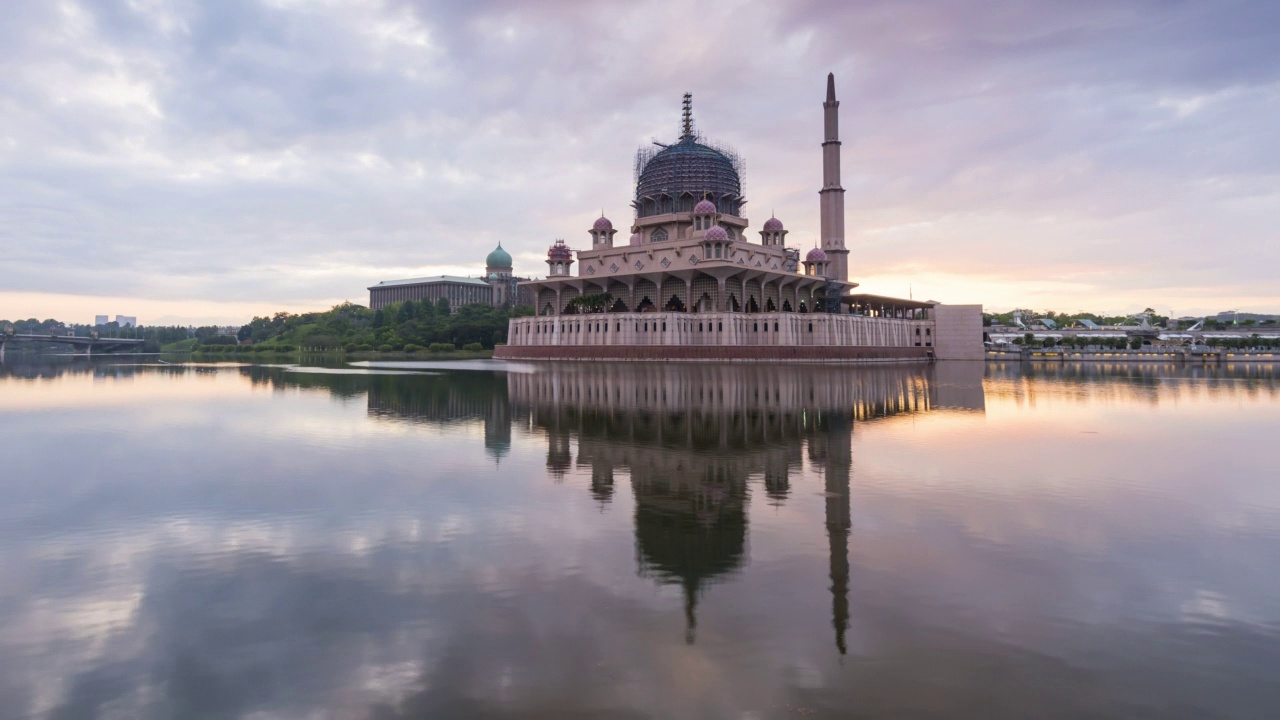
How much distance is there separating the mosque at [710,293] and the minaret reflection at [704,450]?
3346cm

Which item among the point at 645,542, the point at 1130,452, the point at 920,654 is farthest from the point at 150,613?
the point at 1130,452

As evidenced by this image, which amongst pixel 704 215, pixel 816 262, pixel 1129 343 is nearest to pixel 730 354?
pixel 704 215

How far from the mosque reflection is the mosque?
29.6 meters

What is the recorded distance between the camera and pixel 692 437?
1831 centimetres

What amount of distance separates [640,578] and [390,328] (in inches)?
5155

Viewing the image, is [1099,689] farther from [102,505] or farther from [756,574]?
[102,505]

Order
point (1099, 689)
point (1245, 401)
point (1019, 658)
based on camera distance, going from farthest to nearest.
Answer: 1. point (1245, 401)
2. point (1019, 658)
3. point (1099, 689)

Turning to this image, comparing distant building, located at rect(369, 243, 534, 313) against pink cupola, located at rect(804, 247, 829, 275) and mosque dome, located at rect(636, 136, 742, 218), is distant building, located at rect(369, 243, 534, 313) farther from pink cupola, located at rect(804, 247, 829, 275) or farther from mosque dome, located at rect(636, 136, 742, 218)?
pink cupola, located at rect(804, 247, 829, 275)

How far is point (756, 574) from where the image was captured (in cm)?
804

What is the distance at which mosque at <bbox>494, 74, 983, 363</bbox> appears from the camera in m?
70.2

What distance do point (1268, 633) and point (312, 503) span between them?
12.4 meters

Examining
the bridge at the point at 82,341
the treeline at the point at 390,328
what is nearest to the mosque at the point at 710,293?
the treeline at the point at 390,328

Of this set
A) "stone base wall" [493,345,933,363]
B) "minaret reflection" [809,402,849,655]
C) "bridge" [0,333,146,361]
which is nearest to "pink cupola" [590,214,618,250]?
"stone base wall" [493,345,933,363]

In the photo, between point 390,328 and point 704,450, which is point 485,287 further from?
point 704,450
